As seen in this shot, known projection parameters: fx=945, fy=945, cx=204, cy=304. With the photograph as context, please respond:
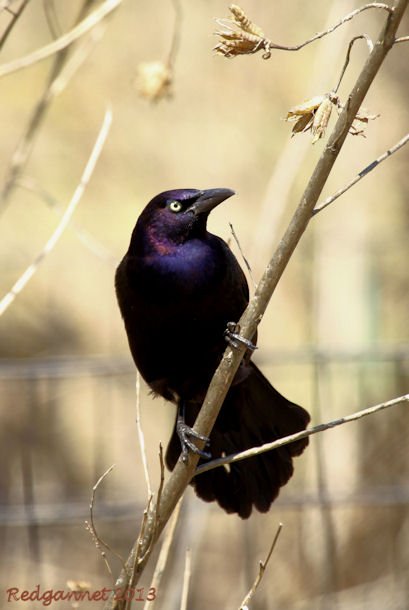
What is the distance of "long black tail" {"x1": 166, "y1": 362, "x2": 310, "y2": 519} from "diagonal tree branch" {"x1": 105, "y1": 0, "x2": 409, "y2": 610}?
80 cm

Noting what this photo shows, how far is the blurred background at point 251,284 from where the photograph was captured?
473cm

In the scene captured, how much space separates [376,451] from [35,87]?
3.54m

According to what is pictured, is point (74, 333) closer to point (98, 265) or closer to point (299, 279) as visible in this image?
point (98, 265)

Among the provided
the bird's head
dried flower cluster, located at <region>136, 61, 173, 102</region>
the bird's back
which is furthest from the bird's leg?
dried flower cluster, located at <region>136, 61, 173, 102</region>

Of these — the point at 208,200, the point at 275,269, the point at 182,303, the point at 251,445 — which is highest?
the point at 208,200

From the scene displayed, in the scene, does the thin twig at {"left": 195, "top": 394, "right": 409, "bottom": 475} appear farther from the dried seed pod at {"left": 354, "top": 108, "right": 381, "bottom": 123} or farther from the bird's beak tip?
the bird's beak tip

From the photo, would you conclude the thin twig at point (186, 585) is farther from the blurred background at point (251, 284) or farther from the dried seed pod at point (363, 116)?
the blurred background at point (251, 284)

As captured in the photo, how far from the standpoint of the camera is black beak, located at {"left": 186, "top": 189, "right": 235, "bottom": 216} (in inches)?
101

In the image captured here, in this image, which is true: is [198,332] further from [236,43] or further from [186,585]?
[236,43]

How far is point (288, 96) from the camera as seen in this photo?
680 centimetres

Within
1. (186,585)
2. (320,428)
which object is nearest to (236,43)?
(320,428)

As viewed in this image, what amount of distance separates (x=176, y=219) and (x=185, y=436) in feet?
1.98

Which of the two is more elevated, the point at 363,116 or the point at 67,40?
the point at 67,40

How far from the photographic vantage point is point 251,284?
170 inches
